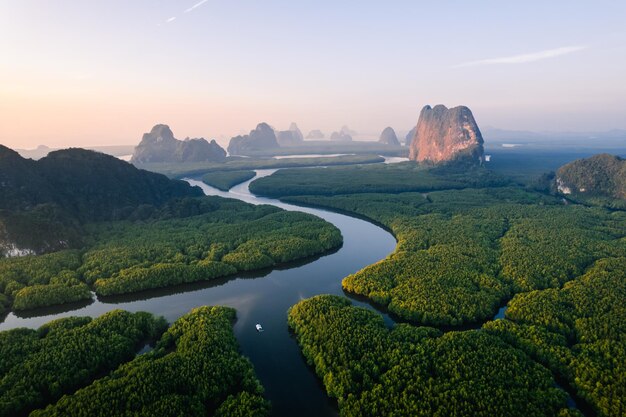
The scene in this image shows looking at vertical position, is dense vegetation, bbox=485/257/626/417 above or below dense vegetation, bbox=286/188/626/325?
below

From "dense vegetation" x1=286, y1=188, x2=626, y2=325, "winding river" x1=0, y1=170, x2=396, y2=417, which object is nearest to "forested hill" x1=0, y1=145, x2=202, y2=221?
"winding river" x1=0, y1=170, x2=396, y2=417

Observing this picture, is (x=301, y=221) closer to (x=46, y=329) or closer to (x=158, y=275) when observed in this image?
(x=158, y=275)

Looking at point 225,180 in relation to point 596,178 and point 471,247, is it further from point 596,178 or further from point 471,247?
point 596,178

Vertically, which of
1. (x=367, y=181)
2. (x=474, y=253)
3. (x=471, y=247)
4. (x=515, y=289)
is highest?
(x=367, y=181)

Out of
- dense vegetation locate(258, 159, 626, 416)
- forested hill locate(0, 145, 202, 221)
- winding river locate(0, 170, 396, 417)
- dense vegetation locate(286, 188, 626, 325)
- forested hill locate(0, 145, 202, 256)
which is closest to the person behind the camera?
dense vegetation locate(258, 159, 626, 416)

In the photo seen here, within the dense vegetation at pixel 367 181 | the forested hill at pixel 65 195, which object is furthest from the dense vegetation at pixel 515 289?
the forested hill at pixel 65 195

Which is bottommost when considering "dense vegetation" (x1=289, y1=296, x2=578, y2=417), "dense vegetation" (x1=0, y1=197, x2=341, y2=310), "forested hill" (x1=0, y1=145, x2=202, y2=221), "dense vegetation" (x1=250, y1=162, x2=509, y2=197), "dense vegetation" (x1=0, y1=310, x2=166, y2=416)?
"dense vegetation" (x1=289, y1=296, x2=578, y2=417)

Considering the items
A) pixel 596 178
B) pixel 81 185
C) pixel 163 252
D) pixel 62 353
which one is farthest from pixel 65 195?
pixel 596 178

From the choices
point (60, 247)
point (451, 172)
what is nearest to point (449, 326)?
point (60, 247)

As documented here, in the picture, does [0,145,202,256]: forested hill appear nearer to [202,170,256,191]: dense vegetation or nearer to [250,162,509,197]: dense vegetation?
[202,170,256,191]: dense vegetation
